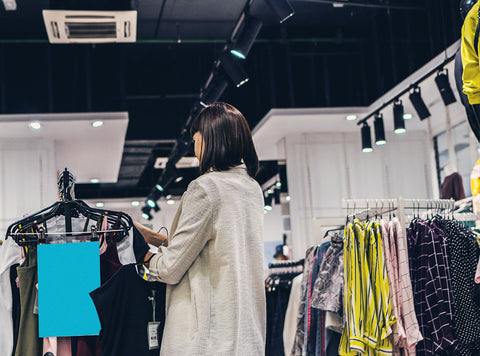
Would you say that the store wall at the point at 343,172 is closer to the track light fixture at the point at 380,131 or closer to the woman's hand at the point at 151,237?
the track light fixture at the point at 380,131

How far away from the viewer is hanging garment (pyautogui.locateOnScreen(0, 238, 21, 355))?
2158 millimetres

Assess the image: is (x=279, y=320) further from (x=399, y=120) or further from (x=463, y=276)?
(x=399, y=120)

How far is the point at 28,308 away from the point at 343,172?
6.74 metres

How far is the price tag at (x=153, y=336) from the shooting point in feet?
6.81

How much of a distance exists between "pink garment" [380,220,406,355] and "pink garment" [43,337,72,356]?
166 centimetres

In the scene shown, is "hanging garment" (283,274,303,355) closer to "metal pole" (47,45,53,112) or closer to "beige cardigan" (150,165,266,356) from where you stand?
"beige cardigan" (150,165,266,356)

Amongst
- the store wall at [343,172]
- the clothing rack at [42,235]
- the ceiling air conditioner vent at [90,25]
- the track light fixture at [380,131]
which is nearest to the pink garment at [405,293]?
the clothing rack at [42,235]

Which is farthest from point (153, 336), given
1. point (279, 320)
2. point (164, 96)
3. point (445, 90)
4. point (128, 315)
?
point (164, 96)

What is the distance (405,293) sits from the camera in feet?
10.6

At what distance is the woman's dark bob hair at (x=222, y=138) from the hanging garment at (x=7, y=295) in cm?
69

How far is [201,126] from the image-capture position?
2123 mm

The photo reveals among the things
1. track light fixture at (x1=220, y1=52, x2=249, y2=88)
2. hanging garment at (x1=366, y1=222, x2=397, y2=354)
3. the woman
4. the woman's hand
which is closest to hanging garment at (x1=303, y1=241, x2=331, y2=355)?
hanging garment at (x1=366, y1=222, x2=397, y2=354)

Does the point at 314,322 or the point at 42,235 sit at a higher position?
the point at 42,235

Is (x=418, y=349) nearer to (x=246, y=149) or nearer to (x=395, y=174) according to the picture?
(x=246, y=149)
